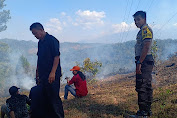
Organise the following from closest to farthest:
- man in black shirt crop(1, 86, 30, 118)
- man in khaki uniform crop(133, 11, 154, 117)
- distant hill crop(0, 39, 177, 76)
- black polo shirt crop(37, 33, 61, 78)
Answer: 1. black polo shirt crop(37, 33, 61, 78)
2. man in khaki uniform crop(133, 11, 154, 117)
3. man in black shirt crop(1, 86, 30, 118)
4. distant hill crop(0, 39, 177, 76)

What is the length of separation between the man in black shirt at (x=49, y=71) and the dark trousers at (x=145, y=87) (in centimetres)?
169

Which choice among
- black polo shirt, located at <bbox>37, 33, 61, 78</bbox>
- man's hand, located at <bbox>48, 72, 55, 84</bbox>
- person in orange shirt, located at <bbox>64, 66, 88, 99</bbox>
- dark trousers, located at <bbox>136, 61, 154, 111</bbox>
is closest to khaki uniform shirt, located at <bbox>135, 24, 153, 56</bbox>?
dark trousers, located at <bbox>136, 61, 154, 111</bbox>

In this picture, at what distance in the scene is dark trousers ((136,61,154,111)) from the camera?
3361 mm

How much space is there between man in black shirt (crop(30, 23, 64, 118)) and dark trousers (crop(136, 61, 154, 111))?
66.7 inches

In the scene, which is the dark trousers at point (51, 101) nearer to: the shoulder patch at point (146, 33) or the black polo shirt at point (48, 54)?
the black polo shirt at point (48, 54)

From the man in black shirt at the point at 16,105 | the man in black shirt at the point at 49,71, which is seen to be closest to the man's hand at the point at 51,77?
the man in black shirt at the point at 49,71

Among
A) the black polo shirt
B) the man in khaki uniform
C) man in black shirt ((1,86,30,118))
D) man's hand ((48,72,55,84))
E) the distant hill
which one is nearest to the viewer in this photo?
man's hand ((48,72,55,84))

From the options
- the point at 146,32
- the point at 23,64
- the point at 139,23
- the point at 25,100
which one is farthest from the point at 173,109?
the point at 23,64

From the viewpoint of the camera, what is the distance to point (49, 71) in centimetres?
294

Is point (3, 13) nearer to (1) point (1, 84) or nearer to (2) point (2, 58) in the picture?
(2) point (2, 58)

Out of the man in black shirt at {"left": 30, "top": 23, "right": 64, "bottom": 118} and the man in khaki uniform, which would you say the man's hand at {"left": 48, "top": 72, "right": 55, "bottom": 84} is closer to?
the man in black shirt at {"left": 30, "top": 23, "right": 64, "bottom": 118}

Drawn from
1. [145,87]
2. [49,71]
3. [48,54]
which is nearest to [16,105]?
[49,71]

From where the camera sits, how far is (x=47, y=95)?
2.84 m

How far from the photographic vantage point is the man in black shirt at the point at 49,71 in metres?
2.83
